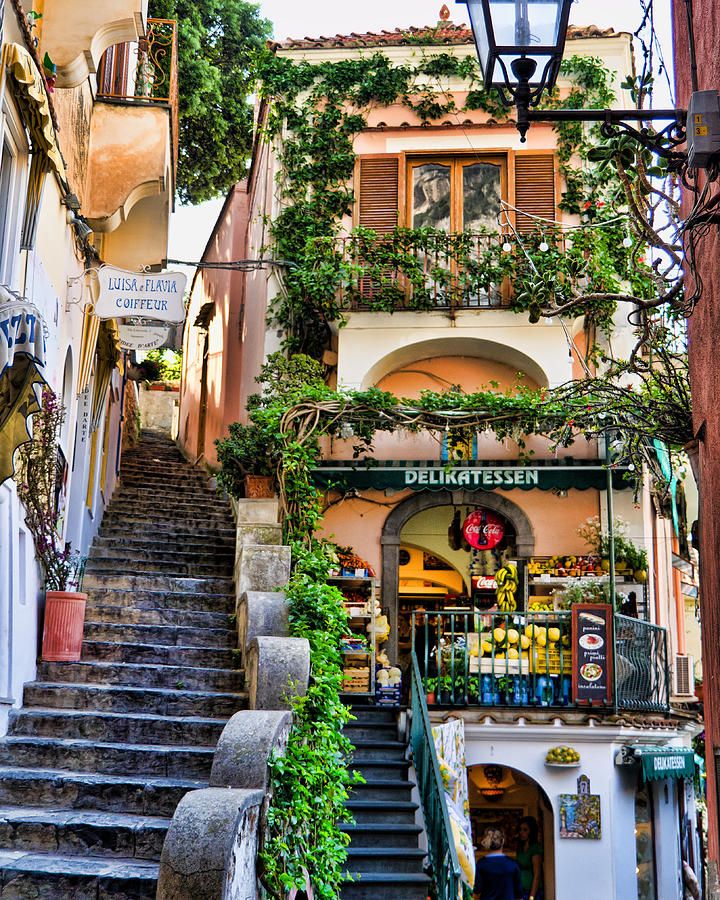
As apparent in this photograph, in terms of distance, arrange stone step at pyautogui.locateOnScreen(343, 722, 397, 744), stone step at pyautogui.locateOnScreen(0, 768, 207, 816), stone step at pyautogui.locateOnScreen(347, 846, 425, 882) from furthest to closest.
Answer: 1. stone step at pyautogui.locateOnScreen(343, 722, 397, 744)
2. stone step at pyautogui.locateOnScreen(347, 846, 425, 882)
3. stone step at pyautogui.locateOnScreen(0, 768, 207, 816)

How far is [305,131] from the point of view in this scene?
16.9m

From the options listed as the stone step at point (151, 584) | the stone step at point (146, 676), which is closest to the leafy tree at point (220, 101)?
the stone step at point (151, 584)

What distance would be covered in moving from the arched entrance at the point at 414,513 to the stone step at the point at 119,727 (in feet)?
25.4

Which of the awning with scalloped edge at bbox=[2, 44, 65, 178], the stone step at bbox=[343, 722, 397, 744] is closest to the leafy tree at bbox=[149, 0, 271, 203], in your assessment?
the stone step at bbox=[343, 722, 397, 744]

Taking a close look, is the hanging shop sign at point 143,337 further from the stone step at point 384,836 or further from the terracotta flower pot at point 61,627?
the stone step at point 384,836

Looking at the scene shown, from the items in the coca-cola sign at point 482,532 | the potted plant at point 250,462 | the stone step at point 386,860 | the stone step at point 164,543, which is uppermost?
the potted plant at point 250,462

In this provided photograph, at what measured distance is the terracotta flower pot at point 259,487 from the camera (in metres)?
12.4

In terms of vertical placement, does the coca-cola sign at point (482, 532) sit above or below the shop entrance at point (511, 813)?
above

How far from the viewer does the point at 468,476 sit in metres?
14.1

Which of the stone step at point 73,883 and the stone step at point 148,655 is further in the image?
the stone step at point 148,655

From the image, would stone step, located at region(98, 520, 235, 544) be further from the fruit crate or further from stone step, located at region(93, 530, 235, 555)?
the fruit crate

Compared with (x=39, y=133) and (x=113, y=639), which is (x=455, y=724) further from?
(x=39, y=133)

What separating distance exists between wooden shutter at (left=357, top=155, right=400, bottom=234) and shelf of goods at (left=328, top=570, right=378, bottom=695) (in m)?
5.62

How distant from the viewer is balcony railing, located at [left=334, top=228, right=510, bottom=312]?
50.8ft
